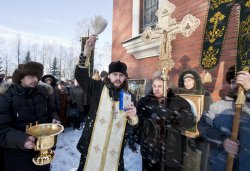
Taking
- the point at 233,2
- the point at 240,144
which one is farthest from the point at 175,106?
the point at 233,2

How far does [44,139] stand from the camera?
7.07ft

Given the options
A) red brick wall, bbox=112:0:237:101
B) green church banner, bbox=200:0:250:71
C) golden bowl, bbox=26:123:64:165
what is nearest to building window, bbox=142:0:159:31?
red brick wall, bbox=112:0:237:101

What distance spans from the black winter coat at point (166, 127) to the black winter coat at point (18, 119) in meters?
1.38

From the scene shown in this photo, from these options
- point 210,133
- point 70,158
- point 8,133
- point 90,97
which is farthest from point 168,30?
point 70,158

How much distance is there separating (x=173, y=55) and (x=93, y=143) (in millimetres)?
3157

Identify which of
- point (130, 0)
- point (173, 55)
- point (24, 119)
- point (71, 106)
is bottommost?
point (71, 106)

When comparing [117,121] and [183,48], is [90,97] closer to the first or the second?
[117,121]

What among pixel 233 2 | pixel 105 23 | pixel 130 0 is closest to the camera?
pixel 233 2

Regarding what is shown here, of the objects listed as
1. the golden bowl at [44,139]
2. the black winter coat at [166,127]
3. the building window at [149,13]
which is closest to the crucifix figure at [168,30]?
the black winter coat at [166,127]

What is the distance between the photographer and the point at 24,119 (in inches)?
98.0

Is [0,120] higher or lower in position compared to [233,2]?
lower

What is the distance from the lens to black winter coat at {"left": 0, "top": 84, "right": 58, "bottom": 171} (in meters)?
2.25

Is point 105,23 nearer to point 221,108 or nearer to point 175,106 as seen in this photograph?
point 175,106

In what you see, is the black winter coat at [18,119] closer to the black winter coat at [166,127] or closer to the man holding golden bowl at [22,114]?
the man holding golden bowl at [22,114]
